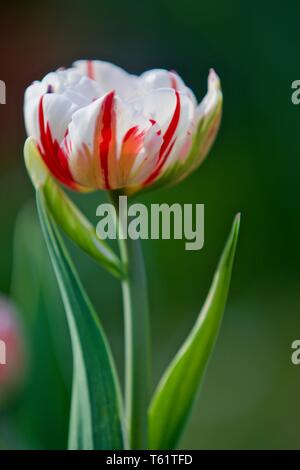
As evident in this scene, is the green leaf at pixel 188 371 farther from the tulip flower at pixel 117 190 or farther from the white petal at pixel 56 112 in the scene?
the white petal at pixel 56 112

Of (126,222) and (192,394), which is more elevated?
(126,222)

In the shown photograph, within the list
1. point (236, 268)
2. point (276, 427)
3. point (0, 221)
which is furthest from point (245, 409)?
point (0, 221)

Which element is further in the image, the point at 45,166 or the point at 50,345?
the point at 50,345

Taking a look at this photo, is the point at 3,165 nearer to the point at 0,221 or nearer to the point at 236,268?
the point at 0,221

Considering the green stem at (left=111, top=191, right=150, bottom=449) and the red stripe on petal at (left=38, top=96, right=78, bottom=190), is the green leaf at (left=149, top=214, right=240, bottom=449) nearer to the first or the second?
the green stem at (left=111, top=191, right=150, bottom=449)

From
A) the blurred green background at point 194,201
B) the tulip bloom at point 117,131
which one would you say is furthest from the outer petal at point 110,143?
the blurred green background at point 194,201

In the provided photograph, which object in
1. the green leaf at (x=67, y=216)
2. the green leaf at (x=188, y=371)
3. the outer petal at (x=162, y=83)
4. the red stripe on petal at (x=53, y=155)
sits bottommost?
the green leaf at (x=188, y=371)
